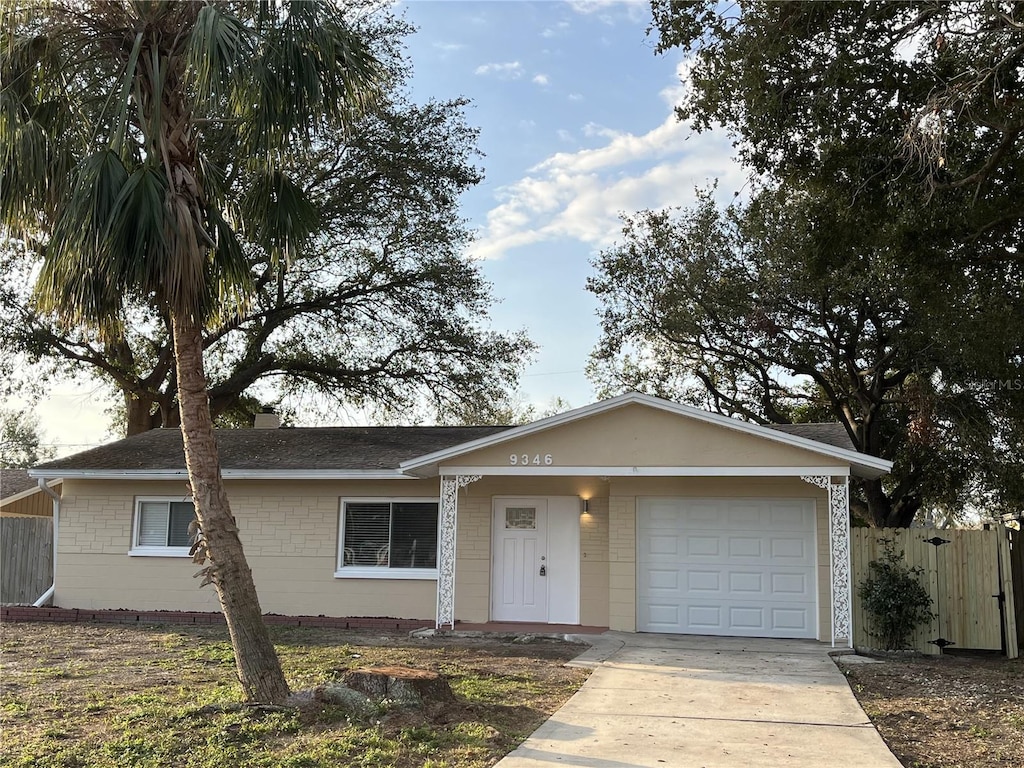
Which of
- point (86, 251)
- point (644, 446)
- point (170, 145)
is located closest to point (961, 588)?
point (644, 446)

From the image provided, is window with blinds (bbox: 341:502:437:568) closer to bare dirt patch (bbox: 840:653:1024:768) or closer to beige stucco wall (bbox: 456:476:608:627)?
beige stucco wall (bbox: 456:476:608:627)

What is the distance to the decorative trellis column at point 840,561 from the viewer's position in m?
13.8

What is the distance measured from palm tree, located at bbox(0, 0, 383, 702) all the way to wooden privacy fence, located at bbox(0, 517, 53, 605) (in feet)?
37.6

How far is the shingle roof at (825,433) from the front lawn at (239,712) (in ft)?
18.7

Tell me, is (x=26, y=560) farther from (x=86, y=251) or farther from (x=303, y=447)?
(x=86, y=251)

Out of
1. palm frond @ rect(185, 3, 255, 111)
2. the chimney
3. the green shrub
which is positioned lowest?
the green shrub

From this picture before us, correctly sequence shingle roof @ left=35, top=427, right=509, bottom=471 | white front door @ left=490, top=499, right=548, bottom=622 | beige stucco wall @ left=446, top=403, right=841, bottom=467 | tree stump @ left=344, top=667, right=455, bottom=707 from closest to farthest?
tree stump @ left=344, top=667, right=455, bottom=707, beige stucco wall @ left=446, top=403, right=841, bottom=467, white front door @ left=490, top=499, right=548, bottom=622, shingle roof @ left=35, top=427, right=509, bottom=471

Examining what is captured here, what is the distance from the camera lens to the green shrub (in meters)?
14.1

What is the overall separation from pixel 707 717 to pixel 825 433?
8.87 meters

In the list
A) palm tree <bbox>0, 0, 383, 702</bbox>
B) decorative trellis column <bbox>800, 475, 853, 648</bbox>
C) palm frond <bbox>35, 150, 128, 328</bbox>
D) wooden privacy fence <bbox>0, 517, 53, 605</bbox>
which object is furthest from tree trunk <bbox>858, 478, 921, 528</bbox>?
palm frond <bbox>35, 150, 128, 328</bbox>

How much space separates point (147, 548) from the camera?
18062mm

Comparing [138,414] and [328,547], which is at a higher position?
[138,414]

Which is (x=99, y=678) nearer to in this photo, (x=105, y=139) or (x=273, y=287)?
(x=105, y=139)

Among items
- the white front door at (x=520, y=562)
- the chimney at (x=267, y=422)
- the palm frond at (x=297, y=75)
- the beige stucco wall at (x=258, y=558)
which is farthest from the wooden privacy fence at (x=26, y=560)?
the palm frond at (x=297, y=75)
